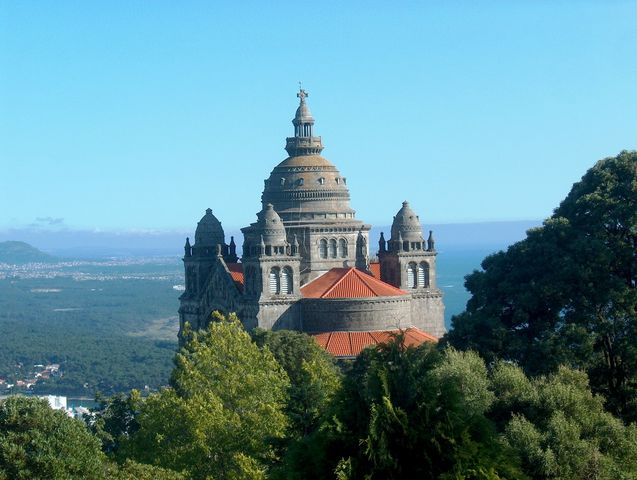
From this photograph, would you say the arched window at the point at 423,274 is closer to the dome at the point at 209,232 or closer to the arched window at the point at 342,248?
the arched window at the point at 342,248

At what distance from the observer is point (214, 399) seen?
48500 millimetres

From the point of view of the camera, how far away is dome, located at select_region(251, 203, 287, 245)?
86.9 metres

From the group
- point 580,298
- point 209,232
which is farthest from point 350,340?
point 580,298

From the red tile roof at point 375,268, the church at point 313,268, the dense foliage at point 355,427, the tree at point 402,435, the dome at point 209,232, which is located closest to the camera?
the tree at point 402,435

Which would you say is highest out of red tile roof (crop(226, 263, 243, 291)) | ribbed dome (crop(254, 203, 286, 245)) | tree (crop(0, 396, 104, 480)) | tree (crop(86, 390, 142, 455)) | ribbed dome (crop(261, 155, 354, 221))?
ribbed dome (crop(261, 155, 354, 221))

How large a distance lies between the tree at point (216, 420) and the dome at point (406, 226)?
4027 cm

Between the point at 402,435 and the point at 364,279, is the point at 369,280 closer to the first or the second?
the point at 364,279

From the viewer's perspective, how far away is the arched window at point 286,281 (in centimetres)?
8700

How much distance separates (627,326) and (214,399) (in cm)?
1399

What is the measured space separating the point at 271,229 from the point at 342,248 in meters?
8.95

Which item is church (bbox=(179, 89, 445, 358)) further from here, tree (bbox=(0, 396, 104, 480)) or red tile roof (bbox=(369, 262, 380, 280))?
tree (bbox=(0, 396, 104, 480))

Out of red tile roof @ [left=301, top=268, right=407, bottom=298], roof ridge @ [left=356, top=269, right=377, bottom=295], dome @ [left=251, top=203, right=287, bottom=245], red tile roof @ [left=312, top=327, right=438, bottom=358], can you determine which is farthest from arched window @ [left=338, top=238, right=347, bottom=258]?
red tile roof @ [left=312, top=327, right=438, bottom=358]

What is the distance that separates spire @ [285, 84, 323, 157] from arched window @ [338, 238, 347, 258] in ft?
23.6

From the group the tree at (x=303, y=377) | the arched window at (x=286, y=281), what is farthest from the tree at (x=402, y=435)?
the arched window at (x=286, y=281)
